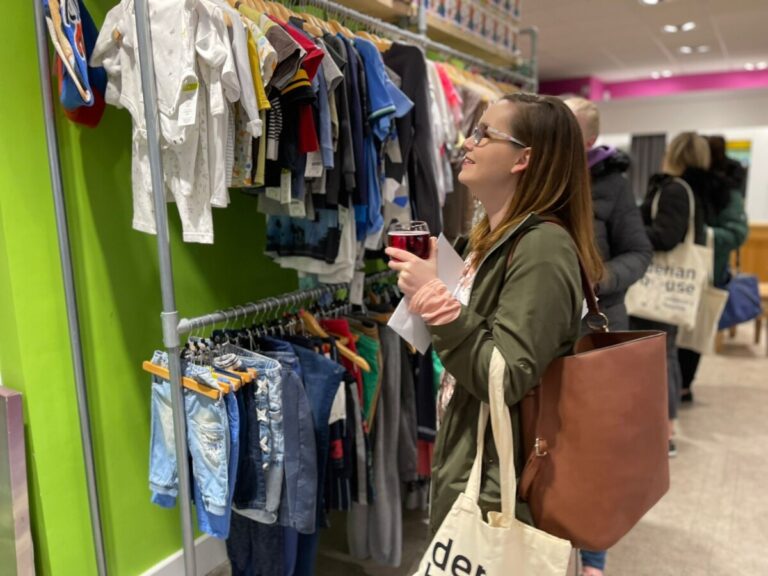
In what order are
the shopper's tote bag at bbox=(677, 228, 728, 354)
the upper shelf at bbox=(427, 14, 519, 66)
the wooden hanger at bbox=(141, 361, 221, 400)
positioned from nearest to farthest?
the wooden hanger at bbox=(141, 361, 221, 400), the upper shelf at bbox=(427, 14, 519, 66), the shopper's tote bag at bbox=(677, 228, 728, 354)

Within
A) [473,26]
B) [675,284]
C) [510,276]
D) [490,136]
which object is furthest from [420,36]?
[675,284]

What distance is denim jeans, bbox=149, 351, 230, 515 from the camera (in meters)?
1.55

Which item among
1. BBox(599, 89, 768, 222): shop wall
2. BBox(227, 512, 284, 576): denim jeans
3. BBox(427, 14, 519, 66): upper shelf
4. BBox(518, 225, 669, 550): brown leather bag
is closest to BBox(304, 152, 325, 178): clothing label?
BBox(518, 225, 669, 550): brown leather bag

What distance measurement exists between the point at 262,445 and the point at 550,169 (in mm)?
1049

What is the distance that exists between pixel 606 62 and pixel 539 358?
25.5 ft

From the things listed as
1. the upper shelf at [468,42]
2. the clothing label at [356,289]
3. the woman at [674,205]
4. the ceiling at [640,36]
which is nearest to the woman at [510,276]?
the clothing label at [356,289]

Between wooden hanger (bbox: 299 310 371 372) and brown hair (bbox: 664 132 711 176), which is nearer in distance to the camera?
wooden hanger (bbox: 299 310 371 372)

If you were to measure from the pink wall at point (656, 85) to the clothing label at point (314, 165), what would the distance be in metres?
8.13

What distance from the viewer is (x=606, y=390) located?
3.60 ft

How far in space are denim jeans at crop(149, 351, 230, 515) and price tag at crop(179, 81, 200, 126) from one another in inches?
24.3

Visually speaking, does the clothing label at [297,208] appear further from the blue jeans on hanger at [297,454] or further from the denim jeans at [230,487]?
the denim jeans at [230,487]

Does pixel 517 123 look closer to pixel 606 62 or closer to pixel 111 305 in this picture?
pixel 111 305

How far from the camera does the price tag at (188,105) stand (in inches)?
55.5

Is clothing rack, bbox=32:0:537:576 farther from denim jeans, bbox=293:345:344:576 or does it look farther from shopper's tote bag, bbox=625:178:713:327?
shopper's tote bag, bbox=625:178:713:327
